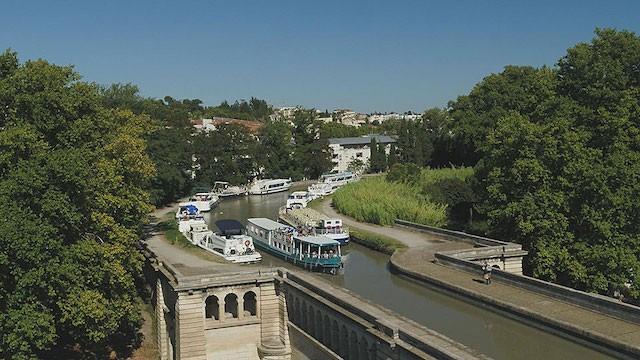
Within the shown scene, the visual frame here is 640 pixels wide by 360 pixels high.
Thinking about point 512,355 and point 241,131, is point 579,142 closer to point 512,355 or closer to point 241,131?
point 512,355

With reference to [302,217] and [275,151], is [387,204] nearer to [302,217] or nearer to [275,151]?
[302,217]

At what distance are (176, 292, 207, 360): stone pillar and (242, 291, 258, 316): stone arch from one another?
2368mm

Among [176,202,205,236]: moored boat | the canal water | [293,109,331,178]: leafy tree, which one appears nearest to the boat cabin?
the canal water

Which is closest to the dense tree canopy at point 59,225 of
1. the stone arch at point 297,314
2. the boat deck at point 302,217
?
the stone arch at point 297,314

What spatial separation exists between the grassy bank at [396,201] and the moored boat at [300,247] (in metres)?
10.3

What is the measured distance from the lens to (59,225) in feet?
92.5

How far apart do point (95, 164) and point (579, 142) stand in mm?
24346

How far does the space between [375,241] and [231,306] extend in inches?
595

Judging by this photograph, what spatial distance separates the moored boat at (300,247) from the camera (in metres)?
38.9

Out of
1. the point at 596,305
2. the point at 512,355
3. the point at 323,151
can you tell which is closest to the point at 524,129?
the point at 596,305

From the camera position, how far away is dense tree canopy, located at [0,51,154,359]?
85.9 ft

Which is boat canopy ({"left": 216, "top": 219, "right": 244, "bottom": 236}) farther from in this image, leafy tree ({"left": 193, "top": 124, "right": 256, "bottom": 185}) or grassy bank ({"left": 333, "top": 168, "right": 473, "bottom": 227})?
leafy tree ({"left": 193, "top": 124, "right": 256, "bottom": 185})

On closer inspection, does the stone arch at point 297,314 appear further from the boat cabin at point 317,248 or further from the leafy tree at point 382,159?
the leafy tree at point 382,159

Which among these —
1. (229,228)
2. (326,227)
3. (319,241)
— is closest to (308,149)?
(326,227)
